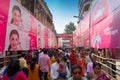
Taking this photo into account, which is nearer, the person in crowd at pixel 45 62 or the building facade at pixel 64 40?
the person in crowd at pixel 45 62

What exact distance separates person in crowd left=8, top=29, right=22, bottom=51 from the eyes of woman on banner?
0.35m

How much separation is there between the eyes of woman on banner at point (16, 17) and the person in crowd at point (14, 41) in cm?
35

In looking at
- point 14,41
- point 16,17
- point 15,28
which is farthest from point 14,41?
point 16,17

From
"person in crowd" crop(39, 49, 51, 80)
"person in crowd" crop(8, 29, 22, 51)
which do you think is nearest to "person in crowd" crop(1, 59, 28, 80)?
"person in crowd" crop(8, 29, 22, 51)

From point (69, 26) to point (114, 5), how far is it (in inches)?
5990

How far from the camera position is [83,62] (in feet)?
41.4

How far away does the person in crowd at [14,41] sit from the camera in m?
9.01

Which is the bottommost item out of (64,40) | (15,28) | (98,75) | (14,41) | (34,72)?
(34,72)

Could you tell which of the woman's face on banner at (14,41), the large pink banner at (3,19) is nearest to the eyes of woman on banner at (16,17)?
the woman's face on banner at (14,41)

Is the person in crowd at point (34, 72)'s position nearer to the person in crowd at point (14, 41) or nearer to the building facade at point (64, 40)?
the person in crowd at point (14, 41)

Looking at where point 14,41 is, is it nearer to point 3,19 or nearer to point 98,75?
point 3,19

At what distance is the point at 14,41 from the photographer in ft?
31.7

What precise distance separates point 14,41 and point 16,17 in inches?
37.1

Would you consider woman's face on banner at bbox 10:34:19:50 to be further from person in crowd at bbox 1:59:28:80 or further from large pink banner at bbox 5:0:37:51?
person in crowd at bbox 1:59:28:80
